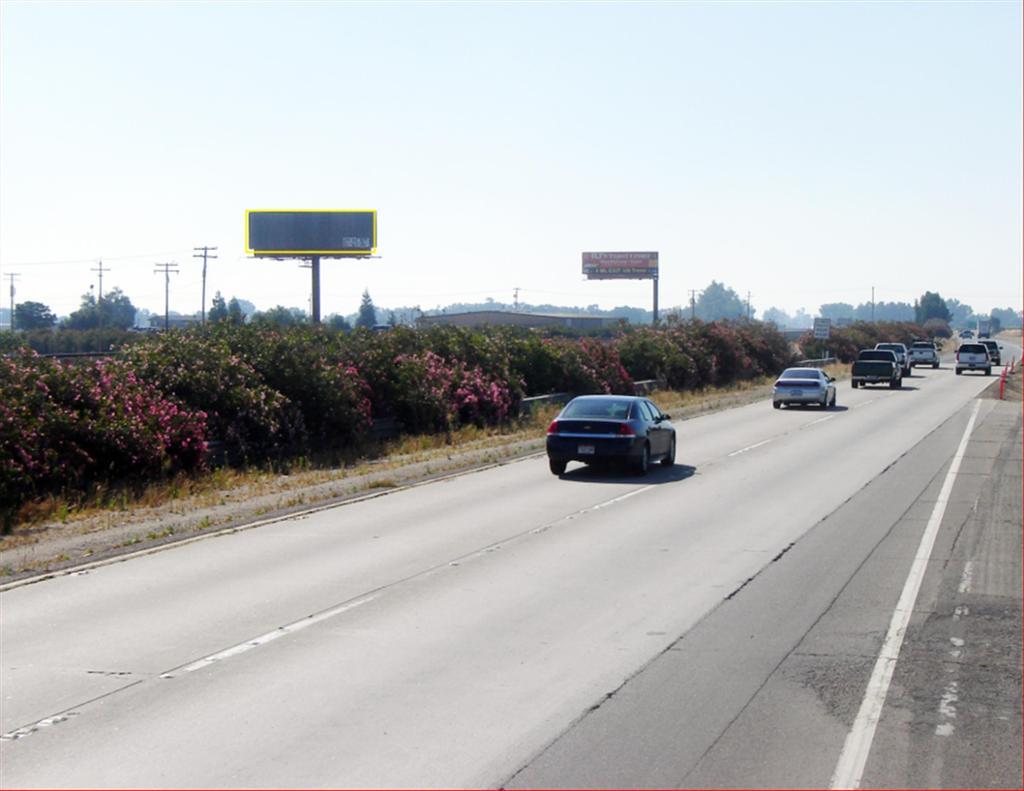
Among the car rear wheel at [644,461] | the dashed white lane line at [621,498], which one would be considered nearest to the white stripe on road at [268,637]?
the dashed white lane line at [621,498]

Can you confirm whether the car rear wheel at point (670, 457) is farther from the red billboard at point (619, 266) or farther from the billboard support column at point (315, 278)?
the red billboard at point (619, 266)

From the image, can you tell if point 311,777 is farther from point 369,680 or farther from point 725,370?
point 725,370

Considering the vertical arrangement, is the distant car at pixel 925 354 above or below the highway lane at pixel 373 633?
above

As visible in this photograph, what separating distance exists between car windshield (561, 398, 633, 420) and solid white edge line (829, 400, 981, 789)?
7.81 metres

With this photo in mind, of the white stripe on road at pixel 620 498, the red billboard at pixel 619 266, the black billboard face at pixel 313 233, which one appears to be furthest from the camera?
the red billboard at pixel 619 266

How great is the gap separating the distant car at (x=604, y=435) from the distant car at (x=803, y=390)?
66.3ft

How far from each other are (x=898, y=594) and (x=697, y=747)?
17.7 ft

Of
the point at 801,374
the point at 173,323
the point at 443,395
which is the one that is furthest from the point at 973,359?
the point at 173,323

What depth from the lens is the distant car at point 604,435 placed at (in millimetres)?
22062

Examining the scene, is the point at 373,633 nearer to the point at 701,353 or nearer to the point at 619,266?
the point at 701,353

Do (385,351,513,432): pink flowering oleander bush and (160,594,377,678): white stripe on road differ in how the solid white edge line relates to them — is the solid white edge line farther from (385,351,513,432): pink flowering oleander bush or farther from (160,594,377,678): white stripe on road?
(385,351,513,432): pink flowering oleander bush

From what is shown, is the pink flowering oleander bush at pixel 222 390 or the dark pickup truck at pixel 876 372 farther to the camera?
the dark pickup truck at pixel 876 372

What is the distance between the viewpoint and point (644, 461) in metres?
22.4

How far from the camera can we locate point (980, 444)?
29.3 meters
